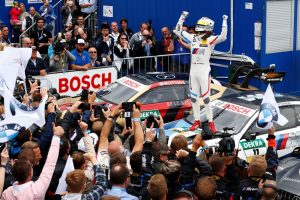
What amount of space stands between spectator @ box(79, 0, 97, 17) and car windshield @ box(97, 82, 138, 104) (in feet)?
→ 25.7

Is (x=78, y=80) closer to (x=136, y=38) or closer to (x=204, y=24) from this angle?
(x=136, y=38)

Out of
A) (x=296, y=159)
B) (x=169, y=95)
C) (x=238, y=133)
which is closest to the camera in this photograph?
(x=296, y=159)

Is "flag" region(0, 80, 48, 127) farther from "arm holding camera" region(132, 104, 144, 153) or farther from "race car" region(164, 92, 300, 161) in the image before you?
"race car" region(164, 92, 300, 161)

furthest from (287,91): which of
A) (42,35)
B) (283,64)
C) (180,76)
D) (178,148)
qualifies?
(178,148)

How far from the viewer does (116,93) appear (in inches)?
598

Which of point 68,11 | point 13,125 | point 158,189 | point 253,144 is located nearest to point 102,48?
point 68,11

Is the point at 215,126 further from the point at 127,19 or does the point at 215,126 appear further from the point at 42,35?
the point at 127,19

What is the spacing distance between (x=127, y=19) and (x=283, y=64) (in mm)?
5441

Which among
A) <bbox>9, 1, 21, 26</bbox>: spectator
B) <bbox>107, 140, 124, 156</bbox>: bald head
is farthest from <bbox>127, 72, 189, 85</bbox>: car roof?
<bbox>9, 1, 21, 26</bbox>: spectator

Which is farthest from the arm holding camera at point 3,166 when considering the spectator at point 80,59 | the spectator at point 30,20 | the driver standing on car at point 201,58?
the spectator at point 30,20

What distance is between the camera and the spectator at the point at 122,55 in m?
18.1

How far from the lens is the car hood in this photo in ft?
32.0

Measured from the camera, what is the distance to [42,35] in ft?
67.5

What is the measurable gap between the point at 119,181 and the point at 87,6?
633 inches
